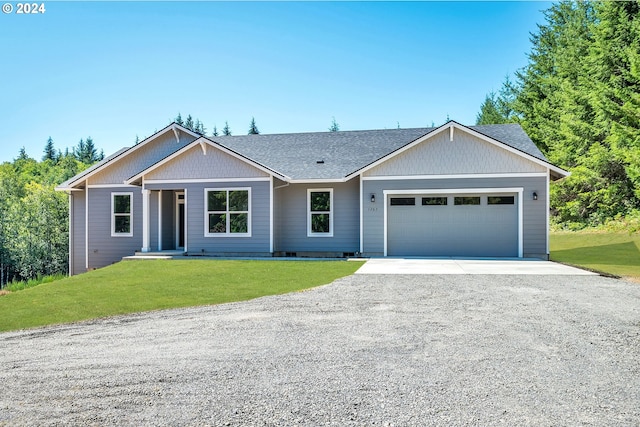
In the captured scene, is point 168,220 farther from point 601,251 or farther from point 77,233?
point 601,251

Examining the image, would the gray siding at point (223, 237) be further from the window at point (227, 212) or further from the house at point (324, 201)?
the window at point (227, 212)

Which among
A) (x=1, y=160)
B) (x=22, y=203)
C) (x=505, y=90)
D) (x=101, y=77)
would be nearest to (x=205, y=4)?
(x=101, y=77)

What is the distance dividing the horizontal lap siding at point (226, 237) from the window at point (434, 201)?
5.85 meters

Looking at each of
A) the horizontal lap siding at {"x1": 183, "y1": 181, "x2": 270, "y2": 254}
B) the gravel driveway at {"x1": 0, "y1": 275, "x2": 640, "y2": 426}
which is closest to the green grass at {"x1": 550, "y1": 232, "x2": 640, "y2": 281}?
the gravel driveway at {"x1": 0, "y1": 275, "x2": 640, "y2": 426}

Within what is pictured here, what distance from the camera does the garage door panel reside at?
16.0 m

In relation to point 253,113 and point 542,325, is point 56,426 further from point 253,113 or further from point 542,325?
point 253,113

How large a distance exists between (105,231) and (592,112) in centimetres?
2869

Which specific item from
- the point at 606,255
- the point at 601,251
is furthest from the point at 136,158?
the point at 601,251

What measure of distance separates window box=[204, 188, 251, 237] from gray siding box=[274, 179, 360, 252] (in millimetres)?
1248

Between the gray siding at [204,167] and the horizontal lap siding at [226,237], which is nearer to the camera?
the horizontal lap siding at [226,237]

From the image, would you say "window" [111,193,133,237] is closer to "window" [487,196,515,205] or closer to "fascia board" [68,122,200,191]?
"fascia board" [68,122,200,191]

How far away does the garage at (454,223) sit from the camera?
15914 mm

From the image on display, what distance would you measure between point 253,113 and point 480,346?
61258mm

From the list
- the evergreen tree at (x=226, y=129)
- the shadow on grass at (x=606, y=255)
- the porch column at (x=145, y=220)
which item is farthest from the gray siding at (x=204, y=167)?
the evergreen tree at (x=226, y=129)
